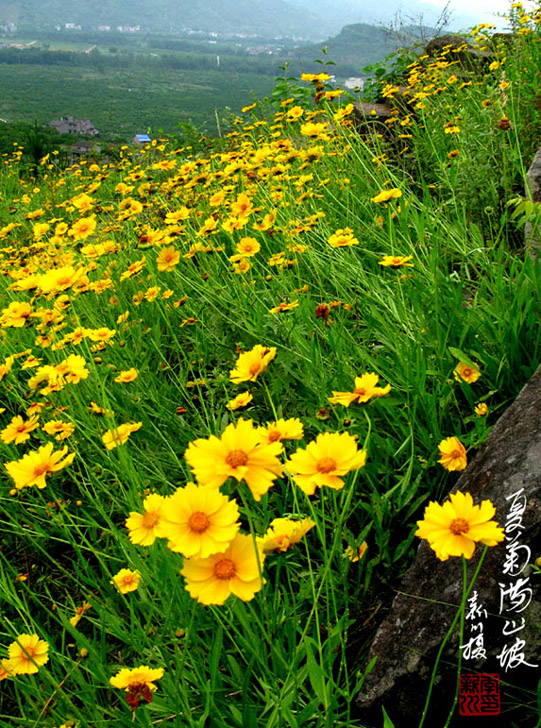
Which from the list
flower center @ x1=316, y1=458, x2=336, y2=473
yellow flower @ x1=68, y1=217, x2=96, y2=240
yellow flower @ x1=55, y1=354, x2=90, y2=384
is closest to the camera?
flower center @ x1=316, y1=458, x2=336, y2=473

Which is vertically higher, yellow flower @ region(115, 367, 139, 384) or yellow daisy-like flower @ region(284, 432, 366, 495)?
yellow daisy-like flower @ region(284, 432, 366, 495)

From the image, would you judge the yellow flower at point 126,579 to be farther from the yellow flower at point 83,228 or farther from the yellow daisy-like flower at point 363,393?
the yellow flower at point 83,228

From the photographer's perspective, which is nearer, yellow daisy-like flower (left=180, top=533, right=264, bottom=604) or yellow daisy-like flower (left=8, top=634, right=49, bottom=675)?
yellow daisy-like flower (left=180, top=533, right=264, bottom=604)

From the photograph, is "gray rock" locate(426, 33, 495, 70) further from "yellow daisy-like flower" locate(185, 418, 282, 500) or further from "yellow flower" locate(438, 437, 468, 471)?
"yellow daisy-like flower" locate(185, 418, 282, 500)

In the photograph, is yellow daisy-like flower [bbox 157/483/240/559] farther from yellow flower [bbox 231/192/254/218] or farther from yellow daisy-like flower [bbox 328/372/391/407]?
yellow flower [bbox 231/192/254/218]

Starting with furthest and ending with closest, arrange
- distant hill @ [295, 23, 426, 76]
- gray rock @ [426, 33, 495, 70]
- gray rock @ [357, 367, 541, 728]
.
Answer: distant hill @ [295, 23, 426, 76] → gray rock @ [426, 33, 495, 70] → gray rock @ [357, 367, 541, 728]

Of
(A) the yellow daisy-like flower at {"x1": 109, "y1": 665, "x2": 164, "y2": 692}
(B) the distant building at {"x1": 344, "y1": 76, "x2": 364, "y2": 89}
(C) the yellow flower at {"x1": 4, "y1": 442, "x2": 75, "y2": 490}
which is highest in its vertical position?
(B) the distant building at {"x1": 344, "y1": 76, "x2": 364, "y2": 89}

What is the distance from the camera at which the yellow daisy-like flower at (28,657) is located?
0.90 metres

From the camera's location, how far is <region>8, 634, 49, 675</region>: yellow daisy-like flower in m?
0.90

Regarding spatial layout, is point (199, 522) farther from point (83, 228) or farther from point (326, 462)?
point (83, 228)

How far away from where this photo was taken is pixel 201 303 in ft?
7.09

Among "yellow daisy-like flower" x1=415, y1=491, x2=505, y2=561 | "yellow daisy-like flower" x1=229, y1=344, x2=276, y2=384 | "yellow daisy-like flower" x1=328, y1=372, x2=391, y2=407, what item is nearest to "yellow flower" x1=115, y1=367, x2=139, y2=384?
"yellow daisy-like flower" x1=229, y1=344, x2=276, y2=384

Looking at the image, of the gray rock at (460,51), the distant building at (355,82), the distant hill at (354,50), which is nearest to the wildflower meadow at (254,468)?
the distant building at (355,82)

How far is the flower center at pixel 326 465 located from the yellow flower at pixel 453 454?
0.30m
